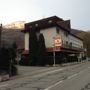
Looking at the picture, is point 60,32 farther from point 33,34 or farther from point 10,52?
point 10,52

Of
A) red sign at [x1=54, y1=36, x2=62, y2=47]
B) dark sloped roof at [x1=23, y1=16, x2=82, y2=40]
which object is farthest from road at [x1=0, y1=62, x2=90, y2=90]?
dark sloped roof at [x1=23, y1=16, x2=82, y2=40]

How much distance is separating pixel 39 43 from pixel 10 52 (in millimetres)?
28621

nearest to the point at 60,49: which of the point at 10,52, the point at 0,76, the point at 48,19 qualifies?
the point at 48,19

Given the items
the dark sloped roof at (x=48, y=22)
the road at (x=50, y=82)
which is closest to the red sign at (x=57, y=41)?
the dark sloped roof at (x=48, y=22)

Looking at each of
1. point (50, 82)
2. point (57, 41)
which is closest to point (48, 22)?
point (57, 41)

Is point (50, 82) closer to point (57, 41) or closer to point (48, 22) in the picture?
point (57, 41)

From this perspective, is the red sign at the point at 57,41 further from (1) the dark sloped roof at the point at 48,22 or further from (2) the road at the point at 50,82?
(2) the road at the point at 50,82

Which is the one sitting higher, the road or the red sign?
the red sign

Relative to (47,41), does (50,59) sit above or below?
below

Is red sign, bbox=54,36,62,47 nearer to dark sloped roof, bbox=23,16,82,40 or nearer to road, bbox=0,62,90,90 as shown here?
dark sloped roof, bbox=23,16,82,40

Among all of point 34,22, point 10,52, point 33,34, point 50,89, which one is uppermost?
point 34,22

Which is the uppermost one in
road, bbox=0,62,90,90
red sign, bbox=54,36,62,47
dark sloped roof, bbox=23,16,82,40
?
dark sloped roof, bbox=23,16,82,40

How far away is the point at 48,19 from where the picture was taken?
75188 mm

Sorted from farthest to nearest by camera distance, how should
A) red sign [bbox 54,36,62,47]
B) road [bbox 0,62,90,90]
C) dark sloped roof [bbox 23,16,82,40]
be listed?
dark sloped roof [bbox 23,16,82,40]
red sign [bbox 54,36,62,47]
road [bbox 0,62,90,90]
